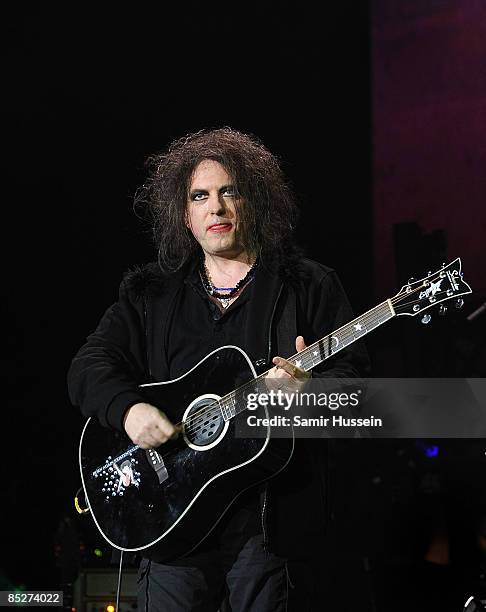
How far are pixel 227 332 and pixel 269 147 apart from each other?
1.39 metres

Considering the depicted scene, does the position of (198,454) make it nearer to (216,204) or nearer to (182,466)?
(182,466)

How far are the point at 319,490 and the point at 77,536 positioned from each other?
1593 millimetres

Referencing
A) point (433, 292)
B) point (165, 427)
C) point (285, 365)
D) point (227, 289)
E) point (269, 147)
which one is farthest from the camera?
point (269, 147)

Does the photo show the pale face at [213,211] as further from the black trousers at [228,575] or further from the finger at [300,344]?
the black trousers at [228,575]

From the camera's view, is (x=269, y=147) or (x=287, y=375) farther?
(x=269, y=147)

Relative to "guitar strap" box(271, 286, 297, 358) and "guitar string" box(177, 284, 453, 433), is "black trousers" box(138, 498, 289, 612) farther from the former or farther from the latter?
"guitar strap" box(271, 286, 297, 358)

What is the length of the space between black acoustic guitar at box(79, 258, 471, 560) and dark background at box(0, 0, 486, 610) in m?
1.14

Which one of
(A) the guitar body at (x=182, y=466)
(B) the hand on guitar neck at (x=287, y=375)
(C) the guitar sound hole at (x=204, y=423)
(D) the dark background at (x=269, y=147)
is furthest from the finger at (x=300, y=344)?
(D) the dark background at (x=269, y=147)

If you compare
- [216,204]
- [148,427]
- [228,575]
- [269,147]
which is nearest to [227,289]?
[216,204]

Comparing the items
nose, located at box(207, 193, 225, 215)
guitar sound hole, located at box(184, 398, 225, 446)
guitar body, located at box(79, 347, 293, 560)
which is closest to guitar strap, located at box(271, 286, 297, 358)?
guitar body, located at box(79, 347, 293, 560)

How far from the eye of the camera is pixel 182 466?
2189 millimetres

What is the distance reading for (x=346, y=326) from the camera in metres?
2.22

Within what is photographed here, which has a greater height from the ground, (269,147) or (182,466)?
(269,147)

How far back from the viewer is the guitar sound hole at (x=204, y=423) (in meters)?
2.19
